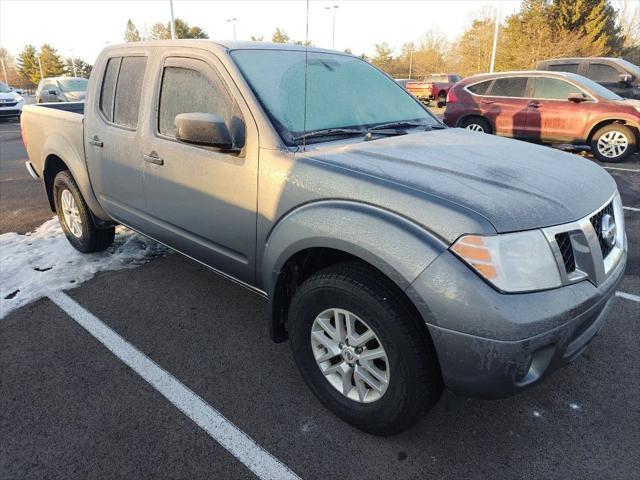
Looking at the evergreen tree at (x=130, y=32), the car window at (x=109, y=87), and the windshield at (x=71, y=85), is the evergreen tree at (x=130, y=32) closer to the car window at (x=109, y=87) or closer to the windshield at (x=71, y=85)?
the windshield at (x=71, y=85)

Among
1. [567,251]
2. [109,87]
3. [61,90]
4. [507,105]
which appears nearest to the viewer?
[567,251]

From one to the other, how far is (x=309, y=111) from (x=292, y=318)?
1.19 metres

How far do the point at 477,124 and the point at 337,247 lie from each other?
8.96 metres

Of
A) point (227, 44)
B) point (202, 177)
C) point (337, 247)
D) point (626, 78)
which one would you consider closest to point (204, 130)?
point (202, 177)

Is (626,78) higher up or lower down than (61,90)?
higher up

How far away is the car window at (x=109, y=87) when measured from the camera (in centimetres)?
358

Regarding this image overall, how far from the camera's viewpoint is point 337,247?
2.07 metres

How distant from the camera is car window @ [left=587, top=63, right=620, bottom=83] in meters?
10.9

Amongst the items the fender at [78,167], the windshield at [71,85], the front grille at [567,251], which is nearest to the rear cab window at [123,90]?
the fender at [78,167]

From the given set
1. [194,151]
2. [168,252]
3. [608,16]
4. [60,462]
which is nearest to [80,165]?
[168,252]

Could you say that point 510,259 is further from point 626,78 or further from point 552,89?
point 626,78

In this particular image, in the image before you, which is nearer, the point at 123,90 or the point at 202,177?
the point at 202,177

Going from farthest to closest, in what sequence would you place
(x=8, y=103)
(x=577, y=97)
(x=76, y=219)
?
(x=8, y=103) < (x=577, y=97) < (x=76, y=219)

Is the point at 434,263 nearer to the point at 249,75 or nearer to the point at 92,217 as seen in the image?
the point at 249,75
